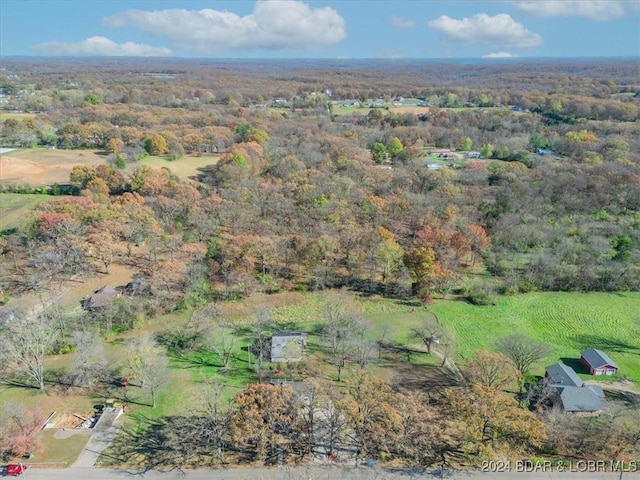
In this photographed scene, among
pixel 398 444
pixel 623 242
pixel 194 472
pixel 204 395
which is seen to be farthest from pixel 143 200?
pixel 623 242

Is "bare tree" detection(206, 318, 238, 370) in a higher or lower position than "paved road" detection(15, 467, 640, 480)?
higher

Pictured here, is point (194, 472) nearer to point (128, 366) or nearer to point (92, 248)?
→ point (128, 366)

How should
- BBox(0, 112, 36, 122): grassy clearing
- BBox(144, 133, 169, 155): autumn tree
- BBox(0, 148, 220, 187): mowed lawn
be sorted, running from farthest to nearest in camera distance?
BBox(0, 112, 36, 122): grassy clearing → BBox(144, 133, 169, 155): autumn tree → BBox(0, 148, 220, 187): mowed lawn

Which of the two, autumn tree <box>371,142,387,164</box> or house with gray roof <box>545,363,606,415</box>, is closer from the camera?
house with gray roof <box>545,363,606,415</box>

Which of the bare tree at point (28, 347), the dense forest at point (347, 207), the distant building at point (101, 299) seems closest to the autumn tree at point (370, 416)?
the dense forest at point (347, 207)

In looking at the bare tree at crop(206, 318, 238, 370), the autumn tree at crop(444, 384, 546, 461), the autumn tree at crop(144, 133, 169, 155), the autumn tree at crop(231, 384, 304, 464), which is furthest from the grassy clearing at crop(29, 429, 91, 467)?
the autumn tree at crop(144, 133, 169, 155)

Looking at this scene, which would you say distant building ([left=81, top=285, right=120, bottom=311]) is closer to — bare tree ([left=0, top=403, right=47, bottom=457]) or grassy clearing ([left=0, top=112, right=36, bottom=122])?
bare tree ([left=0, top=403, right=47, bottom=457])

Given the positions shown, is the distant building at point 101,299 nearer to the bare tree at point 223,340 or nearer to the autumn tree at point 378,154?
the bare tree at point 223,340
